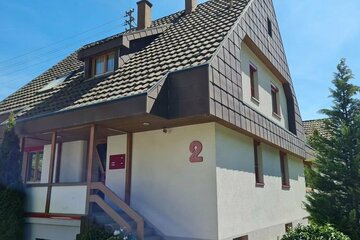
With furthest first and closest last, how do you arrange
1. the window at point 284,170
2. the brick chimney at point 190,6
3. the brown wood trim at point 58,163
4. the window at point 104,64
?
the window at point 284,170 < the brick chimney at point 190,6 < the brown wood trim at point 58,163 < the window at point 104,64

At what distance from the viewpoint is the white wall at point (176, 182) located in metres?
7.72

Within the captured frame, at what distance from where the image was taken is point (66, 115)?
326 inches

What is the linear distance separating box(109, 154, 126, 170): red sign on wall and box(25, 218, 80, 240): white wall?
216cm

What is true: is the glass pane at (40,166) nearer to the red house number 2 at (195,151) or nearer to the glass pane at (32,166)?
the glass pane at (32,166)

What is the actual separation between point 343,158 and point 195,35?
728 centimetres

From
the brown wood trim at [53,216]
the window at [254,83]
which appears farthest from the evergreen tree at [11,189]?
the window at [254,83]

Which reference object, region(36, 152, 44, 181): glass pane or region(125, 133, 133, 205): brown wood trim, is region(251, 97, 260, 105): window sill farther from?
region(36, 152, 44, 181): glass pane

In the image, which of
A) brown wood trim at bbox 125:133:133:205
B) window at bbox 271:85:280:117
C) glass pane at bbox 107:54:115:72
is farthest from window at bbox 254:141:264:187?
glass pane at bbox 107:54:115:72

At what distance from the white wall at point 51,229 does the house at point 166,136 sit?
28 millimetres

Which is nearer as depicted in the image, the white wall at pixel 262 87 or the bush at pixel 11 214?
the bush at pixel 11 214

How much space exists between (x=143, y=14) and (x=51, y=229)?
882cm

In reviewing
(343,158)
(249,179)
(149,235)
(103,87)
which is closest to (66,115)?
(103,87)

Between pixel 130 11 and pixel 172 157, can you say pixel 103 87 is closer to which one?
pixel 172 157

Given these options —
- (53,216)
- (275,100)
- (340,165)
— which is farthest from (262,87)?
(53,216)
